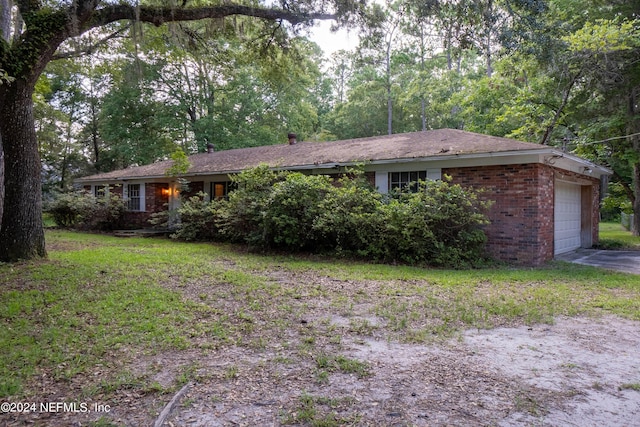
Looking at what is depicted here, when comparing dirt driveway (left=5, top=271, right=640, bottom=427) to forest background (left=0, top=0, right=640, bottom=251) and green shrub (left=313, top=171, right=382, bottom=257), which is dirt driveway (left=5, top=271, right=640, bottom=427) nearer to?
green shrub (left=313, top=171, right=382, bottom=257)

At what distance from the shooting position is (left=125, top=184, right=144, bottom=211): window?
16.4 meters

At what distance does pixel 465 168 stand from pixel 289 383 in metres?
7.52

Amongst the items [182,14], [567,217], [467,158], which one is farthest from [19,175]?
[567,217]

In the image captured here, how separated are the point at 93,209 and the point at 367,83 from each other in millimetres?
19202

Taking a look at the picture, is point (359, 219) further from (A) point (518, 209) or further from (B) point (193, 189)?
(B) point (193, 189)

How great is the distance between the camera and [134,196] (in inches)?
653

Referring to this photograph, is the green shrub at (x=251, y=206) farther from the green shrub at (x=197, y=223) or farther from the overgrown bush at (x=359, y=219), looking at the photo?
the green shrub at (x=197, y=223)

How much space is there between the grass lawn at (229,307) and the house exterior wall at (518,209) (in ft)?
2.09

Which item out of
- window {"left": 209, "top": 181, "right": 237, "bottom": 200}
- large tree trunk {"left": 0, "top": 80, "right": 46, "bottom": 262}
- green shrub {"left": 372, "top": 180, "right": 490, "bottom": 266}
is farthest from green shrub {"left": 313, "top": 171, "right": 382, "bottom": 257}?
window {"left": 209, "top": 181, "right": 237, "bottom": 200}

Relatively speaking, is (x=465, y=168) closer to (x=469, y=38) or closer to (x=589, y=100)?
(x=469, y=38)

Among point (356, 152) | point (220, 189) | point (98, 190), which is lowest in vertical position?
point (220, 189)

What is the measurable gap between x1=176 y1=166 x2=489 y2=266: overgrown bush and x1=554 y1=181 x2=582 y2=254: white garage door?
2.67 m

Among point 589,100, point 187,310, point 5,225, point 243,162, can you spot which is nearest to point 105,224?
point 243,162

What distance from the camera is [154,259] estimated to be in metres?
8.29
